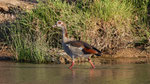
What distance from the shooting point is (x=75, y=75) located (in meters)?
9.36

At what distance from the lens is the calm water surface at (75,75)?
8.37 meters

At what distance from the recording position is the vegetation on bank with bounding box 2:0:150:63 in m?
13.4

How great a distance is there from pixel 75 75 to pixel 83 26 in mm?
4476

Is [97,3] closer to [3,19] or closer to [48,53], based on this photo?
[48,53]

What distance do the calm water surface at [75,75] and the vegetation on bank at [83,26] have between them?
7.66 ft

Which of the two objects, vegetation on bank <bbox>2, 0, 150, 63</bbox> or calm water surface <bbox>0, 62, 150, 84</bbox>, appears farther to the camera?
vegetation on bank <bbox>2, 0, 150, 63</bbox>

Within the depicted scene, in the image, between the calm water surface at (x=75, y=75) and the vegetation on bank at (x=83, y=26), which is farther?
the vegetation on bank at (x=83, y=26)

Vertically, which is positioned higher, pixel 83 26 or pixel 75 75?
pixel 83 26

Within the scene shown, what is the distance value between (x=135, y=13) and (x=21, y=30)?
5.01 metres

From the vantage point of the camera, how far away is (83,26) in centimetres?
1357

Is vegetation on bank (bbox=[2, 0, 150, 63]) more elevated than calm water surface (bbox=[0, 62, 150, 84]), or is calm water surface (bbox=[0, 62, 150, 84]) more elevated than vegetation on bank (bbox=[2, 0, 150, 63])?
vegetation on bank (bbox=[2, 0, 150, 63])

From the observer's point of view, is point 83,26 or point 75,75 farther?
point 83,26

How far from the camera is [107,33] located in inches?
538

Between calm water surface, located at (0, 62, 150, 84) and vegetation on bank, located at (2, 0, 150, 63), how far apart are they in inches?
91.9
